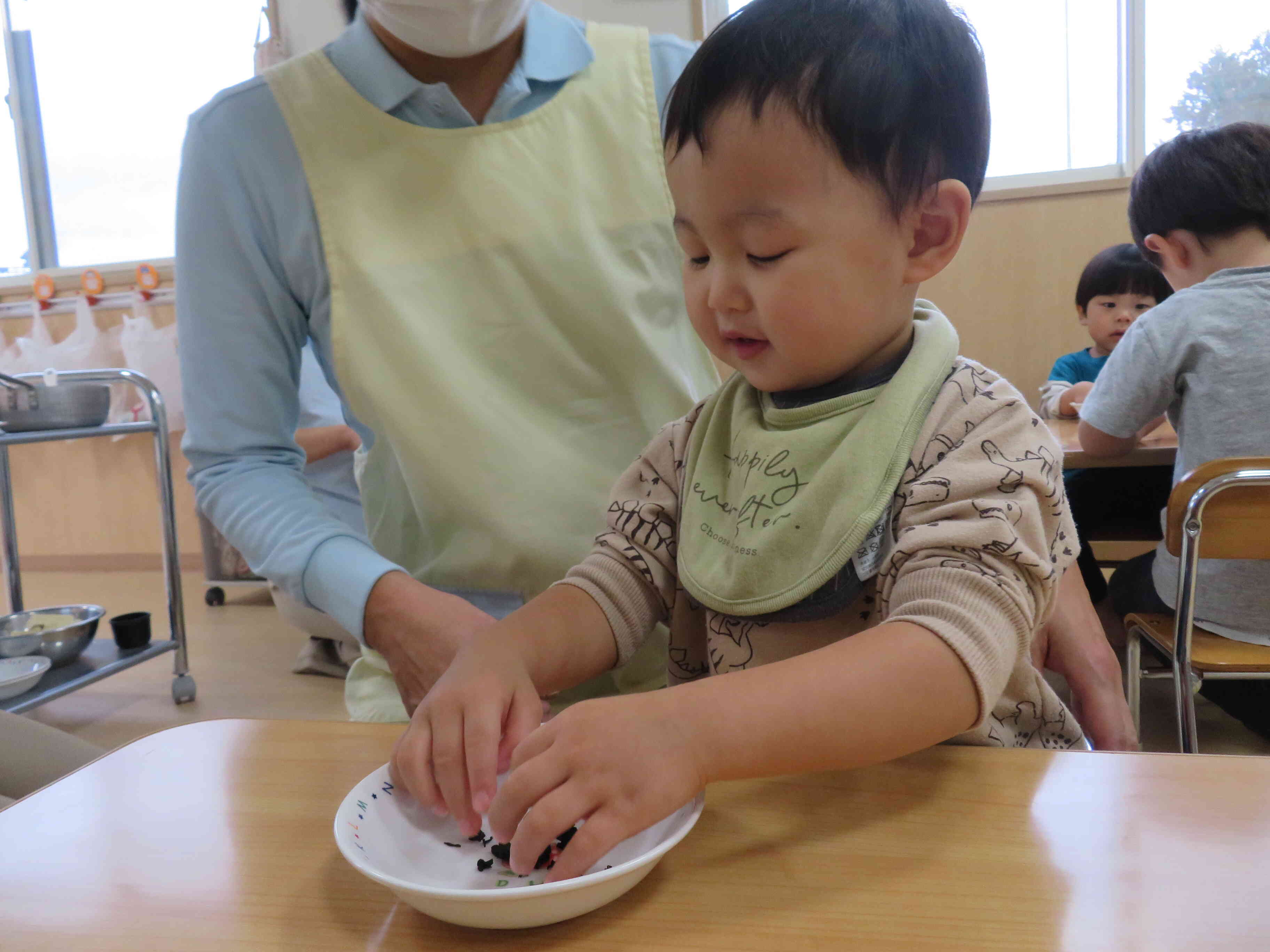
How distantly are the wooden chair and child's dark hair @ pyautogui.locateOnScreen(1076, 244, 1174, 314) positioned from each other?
4.98 feet

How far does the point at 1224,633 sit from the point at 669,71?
4.65 feet

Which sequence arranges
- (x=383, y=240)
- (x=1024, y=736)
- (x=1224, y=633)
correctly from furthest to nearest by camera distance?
(x=1224, y=633)
(x=383, y=240)
(x=1024, y=736)

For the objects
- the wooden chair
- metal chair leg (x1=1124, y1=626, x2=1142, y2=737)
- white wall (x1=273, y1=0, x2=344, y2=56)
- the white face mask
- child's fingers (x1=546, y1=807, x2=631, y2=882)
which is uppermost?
white wall (x1=273, y1=0, x2=344, y2=56)

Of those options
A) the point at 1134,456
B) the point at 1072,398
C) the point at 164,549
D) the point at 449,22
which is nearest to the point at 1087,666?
the point at 449,22

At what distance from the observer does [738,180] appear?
0.64 m

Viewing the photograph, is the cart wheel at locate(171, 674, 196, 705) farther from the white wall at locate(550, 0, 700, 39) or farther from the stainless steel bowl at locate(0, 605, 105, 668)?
the white wall at locate(550, 0, 700, 39)

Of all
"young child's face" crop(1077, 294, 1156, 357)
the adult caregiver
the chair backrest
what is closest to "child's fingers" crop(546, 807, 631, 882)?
the adult caregiver

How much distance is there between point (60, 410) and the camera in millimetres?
2607

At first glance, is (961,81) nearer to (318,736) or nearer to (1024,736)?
(1024,736)

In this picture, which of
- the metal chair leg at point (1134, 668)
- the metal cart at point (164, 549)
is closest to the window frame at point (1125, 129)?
the metal chair leg at point (1134, 668)

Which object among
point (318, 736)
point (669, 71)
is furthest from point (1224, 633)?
point (318, 736)

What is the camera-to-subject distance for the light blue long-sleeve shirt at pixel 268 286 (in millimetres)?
940

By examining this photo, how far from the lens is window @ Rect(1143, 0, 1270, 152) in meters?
3.37

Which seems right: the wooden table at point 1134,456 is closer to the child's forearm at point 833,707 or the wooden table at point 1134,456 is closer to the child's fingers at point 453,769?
the child's forearm at point 833,707
